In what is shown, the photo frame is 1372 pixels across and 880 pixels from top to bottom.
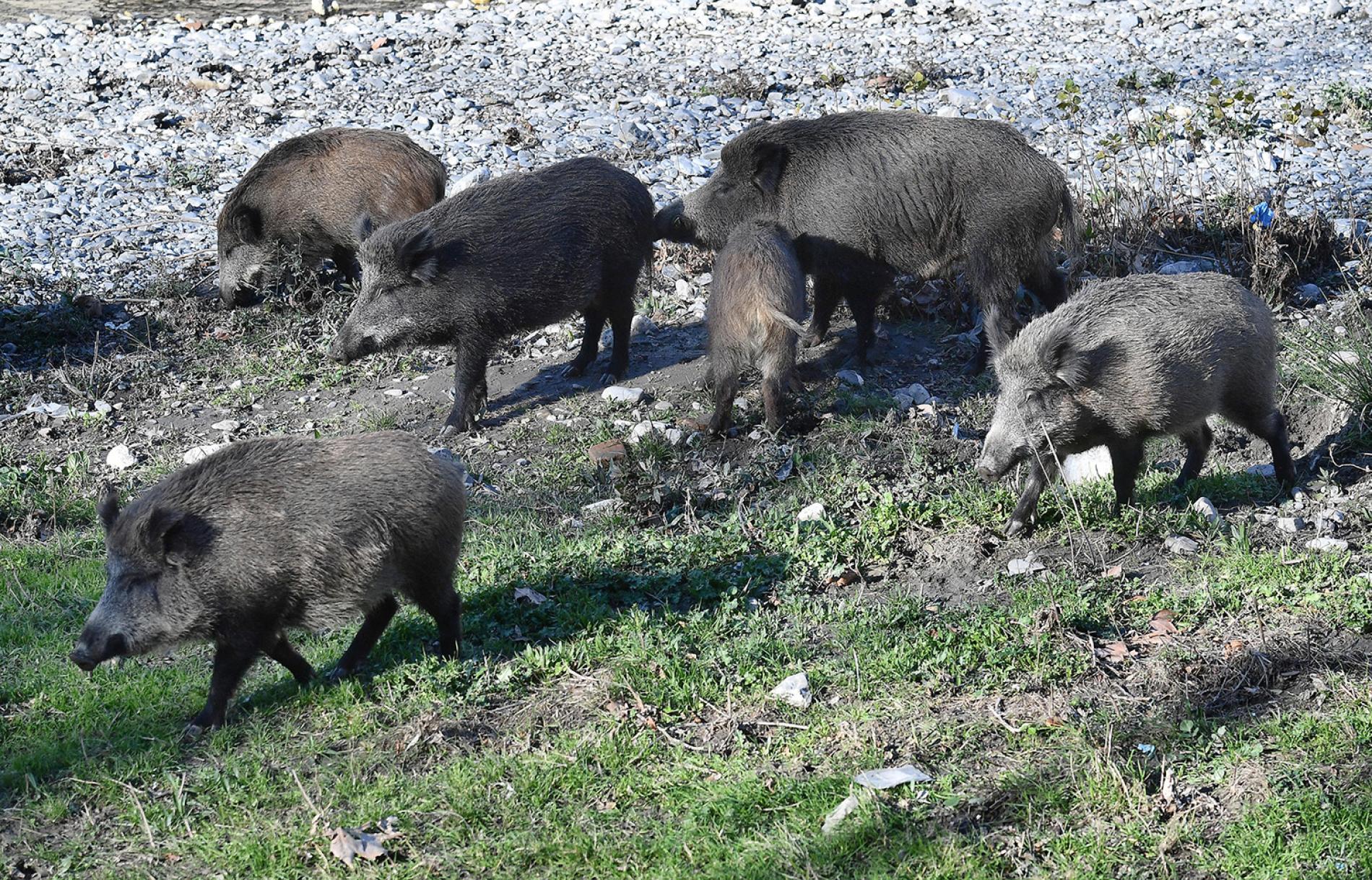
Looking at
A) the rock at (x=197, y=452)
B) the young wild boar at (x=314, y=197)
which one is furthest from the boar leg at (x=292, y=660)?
the young wild boar at (x=314, y=197)

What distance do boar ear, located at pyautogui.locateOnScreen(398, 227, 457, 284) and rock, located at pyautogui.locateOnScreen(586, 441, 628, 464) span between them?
1.39 meters

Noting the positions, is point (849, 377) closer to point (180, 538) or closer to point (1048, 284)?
point (1048, 284)

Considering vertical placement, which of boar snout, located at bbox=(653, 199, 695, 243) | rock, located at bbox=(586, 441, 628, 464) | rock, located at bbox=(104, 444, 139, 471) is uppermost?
boar snout, located at bbox=(653, 199, 695, 243)

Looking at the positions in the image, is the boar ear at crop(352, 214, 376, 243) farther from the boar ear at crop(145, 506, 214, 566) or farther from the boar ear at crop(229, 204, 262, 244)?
the boar ear at crop(145, 506, 214, 566)

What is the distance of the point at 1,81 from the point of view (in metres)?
12.7

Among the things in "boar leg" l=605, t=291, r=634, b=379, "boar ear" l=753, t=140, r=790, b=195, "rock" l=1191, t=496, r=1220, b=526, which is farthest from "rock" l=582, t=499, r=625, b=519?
"rock" l=1191, t=496, r=1220, b=526

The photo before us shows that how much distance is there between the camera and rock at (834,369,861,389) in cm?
757

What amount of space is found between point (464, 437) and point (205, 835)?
3626 mm

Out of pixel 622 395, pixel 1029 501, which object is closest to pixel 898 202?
pixel 622 395

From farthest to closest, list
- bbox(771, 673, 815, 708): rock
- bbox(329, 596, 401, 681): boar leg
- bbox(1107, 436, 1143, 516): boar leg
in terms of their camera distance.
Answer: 1. bbox(1107, 436, 1143, 516): boar leg
2. bbox(329, 596, 401, 681): boar leg
3. bbox(771, 673, 815, 708): rock

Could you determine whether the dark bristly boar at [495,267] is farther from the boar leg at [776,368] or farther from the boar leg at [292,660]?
the boar leg at [292,660]

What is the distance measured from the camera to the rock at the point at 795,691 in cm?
463

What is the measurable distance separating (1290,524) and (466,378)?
14.1 ft

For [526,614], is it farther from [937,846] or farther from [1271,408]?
[1271,408]
